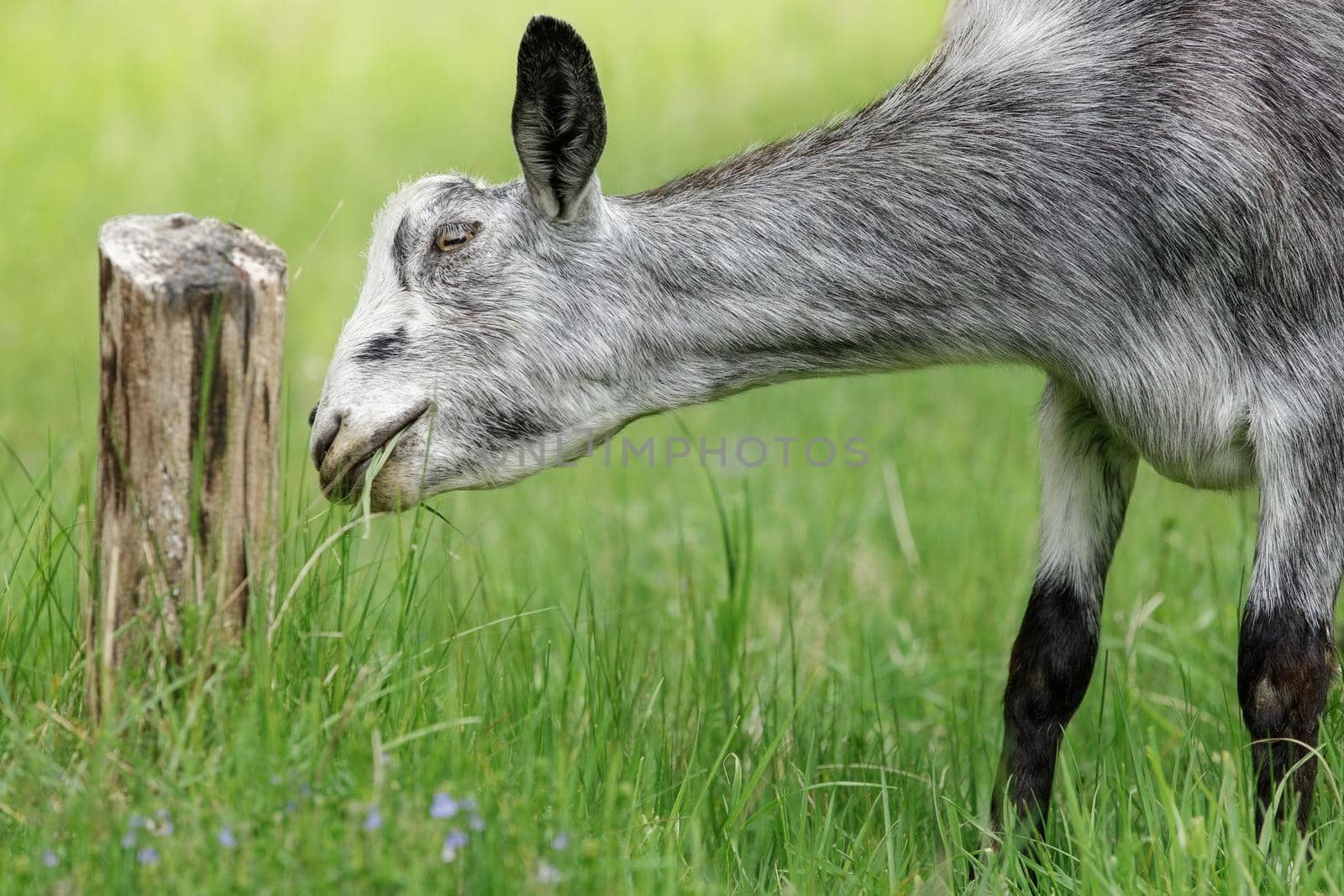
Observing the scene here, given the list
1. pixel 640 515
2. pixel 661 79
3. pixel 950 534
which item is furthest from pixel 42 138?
pixel 950 534

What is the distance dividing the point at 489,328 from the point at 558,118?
46cm

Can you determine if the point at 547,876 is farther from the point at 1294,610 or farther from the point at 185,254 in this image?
the point at 1294,610

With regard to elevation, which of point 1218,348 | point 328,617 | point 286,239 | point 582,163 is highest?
point 286,239

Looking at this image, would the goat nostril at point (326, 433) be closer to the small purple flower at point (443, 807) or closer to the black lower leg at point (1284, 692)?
the small purple flower at point (443, 807)

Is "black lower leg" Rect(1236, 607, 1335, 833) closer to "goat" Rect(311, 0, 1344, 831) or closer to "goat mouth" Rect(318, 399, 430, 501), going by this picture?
"goat" Rect(311, 0, 1344, 831)

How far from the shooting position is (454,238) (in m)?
3.30

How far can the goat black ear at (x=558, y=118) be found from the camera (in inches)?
122

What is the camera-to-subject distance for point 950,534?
19.2 feet

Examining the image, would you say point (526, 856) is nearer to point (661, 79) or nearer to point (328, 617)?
point (328, 617)

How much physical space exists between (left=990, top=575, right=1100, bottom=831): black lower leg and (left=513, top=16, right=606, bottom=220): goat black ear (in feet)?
5.10

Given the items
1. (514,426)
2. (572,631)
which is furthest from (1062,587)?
(514,426)

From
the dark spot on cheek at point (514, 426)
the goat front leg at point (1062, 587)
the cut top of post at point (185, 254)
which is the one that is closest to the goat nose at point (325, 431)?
the dark spot on cheek at point (514, 426)

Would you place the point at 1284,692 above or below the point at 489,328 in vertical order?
Answer: below

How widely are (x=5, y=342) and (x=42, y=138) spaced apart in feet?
9.20
